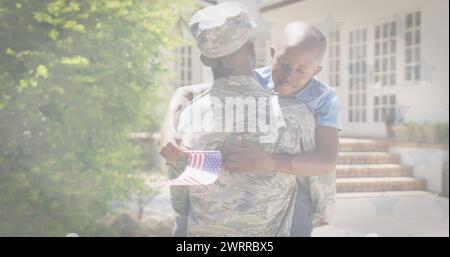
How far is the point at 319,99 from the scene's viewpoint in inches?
40.0

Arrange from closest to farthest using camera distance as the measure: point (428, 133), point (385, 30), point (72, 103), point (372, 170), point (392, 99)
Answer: point (72, 103), point (372, 170), point (428, 133), point (385, 30), point (392, 99)

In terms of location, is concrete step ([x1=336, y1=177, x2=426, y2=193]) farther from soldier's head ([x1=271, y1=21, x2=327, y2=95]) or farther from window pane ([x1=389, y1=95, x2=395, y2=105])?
soldier's head ([x1=271, y1=21, x2=327, y2=95])

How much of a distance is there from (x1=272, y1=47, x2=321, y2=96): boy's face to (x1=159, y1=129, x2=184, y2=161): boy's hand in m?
0.24

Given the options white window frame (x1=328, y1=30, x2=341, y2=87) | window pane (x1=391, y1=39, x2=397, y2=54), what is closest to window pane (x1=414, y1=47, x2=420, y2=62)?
window pane (x1=391, y1=39, x2=397, y2=54)

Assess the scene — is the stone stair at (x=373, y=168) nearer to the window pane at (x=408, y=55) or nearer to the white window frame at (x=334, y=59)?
the white window frame at (x=334, y=59)

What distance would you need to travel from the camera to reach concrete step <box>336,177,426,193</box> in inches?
136

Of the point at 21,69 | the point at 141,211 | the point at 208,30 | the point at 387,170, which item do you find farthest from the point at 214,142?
the point at 387,170

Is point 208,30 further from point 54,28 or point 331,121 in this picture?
point 54,28

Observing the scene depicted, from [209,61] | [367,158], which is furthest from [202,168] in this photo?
[367,158]

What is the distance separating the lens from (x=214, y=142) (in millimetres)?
935

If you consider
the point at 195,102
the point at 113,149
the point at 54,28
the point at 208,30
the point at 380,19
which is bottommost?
the point at 113,149

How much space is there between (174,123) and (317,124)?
0.96ft

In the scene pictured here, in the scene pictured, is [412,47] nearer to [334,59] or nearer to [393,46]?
[393,46]

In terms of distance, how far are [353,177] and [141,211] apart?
5.19ft
